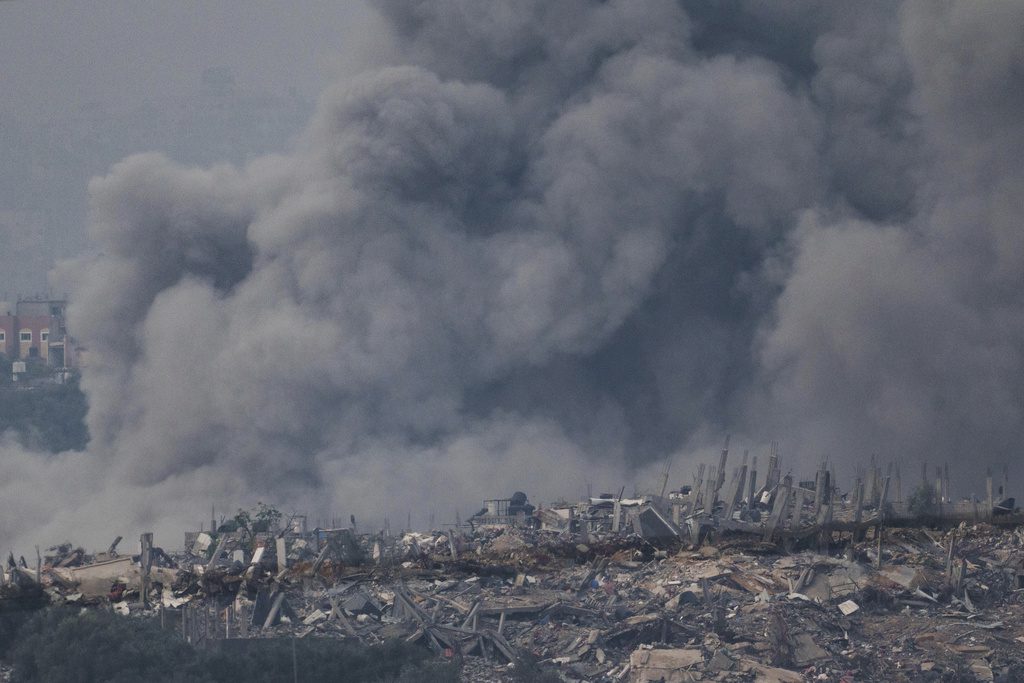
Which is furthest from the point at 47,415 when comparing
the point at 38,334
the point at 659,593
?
the point at 659,593

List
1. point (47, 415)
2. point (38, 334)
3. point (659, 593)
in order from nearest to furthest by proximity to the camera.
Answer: point (659, 593), point (47, 415), point (38, 334)

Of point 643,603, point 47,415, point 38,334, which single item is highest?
point 38,334

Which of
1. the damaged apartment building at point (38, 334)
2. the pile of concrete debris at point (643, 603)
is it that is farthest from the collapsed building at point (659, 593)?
the damaged apartment building at point (38, 334)

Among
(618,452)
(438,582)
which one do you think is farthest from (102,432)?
(438,582)

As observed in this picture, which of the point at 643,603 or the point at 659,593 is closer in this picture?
the point at 643,603

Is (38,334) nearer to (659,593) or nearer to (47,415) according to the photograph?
(47,415)

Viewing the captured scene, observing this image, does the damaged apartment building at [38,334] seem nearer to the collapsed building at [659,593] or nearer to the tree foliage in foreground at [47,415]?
the tree foliage in foreground at [47,415]

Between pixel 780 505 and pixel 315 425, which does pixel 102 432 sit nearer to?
pixel 315 425

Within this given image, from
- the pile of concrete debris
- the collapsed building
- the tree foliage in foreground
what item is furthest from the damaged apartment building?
the pile of concrete debris
